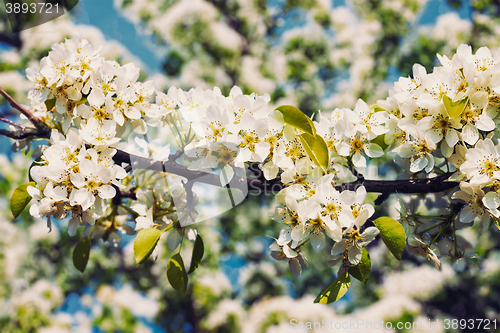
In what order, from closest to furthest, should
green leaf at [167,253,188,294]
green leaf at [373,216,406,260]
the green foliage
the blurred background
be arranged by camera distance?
green leaf at [373,216,406,260]
green leaf at [167,253,188,294]
the blurred background
the green foliage

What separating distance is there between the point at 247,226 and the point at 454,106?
3.62 metres

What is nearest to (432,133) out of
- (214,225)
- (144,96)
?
(144,96)

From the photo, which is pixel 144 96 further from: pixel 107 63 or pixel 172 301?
pixel 172 301

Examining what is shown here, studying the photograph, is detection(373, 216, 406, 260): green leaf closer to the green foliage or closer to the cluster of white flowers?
the cluster of white flowers

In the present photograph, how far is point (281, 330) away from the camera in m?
2.92

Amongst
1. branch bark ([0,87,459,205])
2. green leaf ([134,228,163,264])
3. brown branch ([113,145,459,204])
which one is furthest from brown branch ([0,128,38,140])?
green leaf ([134,228,163,264])

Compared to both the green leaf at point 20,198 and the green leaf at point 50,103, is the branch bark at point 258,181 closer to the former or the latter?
the green leaf at point 50,103

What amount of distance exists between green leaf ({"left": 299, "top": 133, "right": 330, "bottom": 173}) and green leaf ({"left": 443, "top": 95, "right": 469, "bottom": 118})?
25 centimetres

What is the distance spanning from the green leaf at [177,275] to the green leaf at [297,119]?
433mm

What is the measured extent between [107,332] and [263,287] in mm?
2111

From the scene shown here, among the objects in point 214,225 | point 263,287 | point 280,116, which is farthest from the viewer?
point 263,287

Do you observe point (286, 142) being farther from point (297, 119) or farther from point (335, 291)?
point (335, 291)

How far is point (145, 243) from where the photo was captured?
772mm

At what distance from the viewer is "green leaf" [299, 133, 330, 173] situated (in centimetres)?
69
